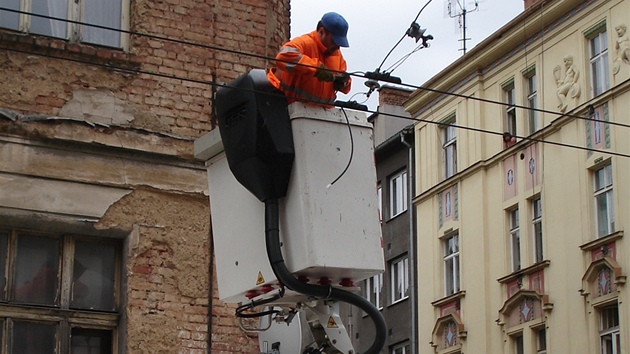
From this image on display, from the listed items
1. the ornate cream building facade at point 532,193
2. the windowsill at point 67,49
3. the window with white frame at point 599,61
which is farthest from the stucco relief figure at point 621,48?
the windowsill at point 67,49

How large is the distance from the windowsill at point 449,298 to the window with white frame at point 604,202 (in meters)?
5.72

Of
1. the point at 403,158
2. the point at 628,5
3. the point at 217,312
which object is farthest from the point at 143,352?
the point at 403,158

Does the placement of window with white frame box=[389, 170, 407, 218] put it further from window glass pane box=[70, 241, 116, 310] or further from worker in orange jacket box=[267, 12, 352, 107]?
worker in orange jacket box=[267, 12, 352, 107]

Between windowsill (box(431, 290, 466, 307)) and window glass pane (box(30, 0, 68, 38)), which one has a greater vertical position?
windowsill (box(431, 290, 466, 307))

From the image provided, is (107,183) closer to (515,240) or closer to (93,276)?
(93,276)

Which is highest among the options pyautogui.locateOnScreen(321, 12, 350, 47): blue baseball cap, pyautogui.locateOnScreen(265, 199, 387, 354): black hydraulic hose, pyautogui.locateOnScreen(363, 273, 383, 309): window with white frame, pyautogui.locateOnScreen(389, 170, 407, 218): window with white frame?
pyautogui.locateOnScreen(389, 170, 407, 218): window with white frame

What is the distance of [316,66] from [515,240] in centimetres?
2405

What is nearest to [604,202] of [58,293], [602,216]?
[602,216]

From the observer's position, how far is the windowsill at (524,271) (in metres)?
29.1

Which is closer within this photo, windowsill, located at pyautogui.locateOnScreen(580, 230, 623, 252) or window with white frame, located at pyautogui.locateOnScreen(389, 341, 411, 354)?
windowsill, located at pyautogui.locateOnScreen(580, 230, 623, 252)

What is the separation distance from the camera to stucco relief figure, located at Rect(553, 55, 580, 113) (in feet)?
94.9

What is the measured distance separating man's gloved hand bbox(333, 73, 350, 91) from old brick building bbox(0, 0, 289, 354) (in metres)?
2.09

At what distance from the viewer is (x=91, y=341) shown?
31.1 feet

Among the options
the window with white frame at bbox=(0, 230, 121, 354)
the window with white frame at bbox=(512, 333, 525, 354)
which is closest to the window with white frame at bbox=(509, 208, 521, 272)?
the window with white frame at bbox=(512, 333, 525, 354)
